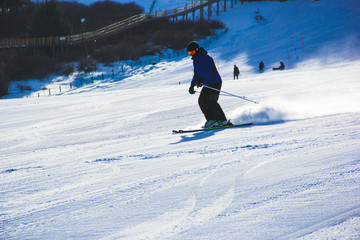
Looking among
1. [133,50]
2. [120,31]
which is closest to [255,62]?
[133,50]

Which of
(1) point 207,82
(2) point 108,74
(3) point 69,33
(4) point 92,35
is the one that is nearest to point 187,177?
(1) point 207,82

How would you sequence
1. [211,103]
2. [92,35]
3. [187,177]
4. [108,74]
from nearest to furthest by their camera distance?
[187,177], [211,103], [108,74], [92,35]

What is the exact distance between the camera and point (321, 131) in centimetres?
437

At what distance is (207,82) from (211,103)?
42cm

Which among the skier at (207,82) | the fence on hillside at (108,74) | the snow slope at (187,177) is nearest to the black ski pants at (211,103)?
the skier at (207,82)

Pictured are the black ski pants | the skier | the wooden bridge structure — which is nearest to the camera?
the skier

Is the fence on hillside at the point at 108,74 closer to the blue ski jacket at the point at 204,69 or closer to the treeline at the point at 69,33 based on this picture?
the treeline at the point at 69,33

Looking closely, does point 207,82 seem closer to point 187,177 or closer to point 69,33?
point 187,177

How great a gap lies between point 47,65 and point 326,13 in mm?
35080

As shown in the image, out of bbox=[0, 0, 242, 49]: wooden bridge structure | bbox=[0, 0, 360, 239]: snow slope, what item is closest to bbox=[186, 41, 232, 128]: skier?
bbox=[0, 0, 360, 239]: snow slope

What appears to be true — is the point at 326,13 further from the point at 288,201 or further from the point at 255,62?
the point at 288,201

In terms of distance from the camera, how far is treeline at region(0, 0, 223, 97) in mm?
36719

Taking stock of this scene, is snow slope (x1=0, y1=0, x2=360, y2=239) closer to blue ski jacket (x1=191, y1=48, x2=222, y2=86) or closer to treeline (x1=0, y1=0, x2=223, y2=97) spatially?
blue ski jacket (x1=191, y1=48, x2=222, y2=86)

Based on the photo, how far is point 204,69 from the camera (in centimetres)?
595
